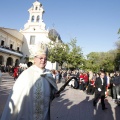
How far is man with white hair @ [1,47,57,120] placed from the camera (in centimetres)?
271

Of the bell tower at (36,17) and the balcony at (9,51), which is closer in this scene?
the balcony at (9,51)

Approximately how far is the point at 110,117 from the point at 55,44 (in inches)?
1170

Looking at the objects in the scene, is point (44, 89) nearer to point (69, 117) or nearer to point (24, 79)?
point (24, 79)

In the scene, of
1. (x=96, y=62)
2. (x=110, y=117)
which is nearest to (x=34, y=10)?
(x=96, y=62)

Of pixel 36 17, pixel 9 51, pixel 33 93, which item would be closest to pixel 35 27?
pixel 36 17

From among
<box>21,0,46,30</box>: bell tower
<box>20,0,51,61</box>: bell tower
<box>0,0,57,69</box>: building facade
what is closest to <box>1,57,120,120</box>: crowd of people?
<box>0,0,57,69</box>: building facade

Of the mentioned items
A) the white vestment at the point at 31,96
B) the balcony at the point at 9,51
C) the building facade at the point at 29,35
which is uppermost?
the building facade at the point at 29,35

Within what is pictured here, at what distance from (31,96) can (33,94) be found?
42 millimetres

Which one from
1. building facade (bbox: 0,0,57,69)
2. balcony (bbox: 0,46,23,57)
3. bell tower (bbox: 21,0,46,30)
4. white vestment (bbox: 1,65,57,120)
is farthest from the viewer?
bell tower (bbox: 21,0,46,30)

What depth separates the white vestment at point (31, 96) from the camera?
2707 mm

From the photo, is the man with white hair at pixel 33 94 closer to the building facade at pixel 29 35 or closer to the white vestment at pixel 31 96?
the white vestment at pixel 31 96

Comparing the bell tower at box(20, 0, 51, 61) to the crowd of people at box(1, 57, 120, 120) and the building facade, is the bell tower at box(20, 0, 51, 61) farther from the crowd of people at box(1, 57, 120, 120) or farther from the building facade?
the crowd of people at box(1, 57, 120, 120)

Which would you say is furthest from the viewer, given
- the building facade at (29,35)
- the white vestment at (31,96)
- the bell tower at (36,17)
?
the bell tower at (36,17)

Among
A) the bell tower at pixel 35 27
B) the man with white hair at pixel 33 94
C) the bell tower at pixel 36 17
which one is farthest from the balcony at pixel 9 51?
the man with white hair at pixel 33 94
